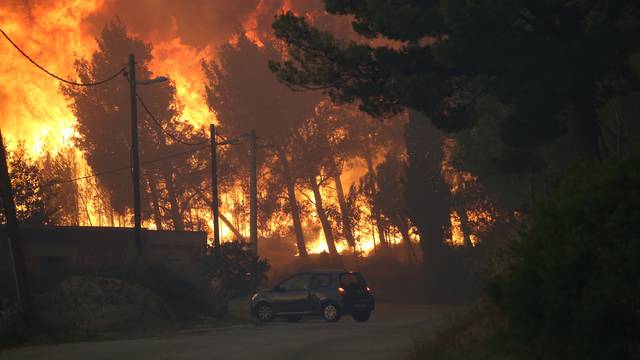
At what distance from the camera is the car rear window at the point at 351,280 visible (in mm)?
36875

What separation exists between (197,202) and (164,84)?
11.3 metres

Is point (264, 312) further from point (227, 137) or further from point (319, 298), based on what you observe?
point (227, 137)

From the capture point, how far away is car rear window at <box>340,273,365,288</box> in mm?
36875

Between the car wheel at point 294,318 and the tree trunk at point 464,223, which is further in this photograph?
the tree trunk at point 464,223

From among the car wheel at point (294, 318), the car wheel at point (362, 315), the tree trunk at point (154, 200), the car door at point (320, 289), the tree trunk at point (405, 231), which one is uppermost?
the tree trunk at point (154, 200)

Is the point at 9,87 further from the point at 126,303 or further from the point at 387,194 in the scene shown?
the point at 126,303

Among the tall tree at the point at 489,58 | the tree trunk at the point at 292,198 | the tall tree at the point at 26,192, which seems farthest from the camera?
the tree trunk at the point at 292,198

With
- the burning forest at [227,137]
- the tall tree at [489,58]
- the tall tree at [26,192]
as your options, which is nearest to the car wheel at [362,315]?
the tall tree at [489,58]

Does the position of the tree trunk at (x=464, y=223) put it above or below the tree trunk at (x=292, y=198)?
below

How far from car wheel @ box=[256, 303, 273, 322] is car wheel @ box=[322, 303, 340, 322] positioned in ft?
7.29

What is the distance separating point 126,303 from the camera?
33.2 meters

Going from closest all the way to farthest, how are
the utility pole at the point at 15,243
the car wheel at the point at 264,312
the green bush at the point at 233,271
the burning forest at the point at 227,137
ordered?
the utility pole at the point at 15,243, the car wheel at the point at 264,312, the green bush at the point at 233,271, the burning forest at the point at 227,137

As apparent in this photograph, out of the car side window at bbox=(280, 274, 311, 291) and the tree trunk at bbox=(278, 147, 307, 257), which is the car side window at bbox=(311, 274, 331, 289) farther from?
the tree trunk at bbox=(278, 147, 307, 257)

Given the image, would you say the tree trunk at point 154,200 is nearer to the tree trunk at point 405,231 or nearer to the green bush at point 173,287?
the tree trunk at point 405,231
